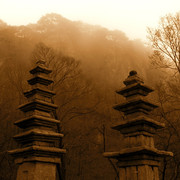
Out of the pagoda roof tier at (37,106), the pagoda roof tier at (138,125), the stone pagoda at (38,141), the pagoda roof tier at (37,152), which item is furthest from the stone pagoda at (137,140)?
the pagoda roof tier at (37,106)

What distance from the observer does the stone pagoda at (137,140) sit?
Answer: 760 centimetres

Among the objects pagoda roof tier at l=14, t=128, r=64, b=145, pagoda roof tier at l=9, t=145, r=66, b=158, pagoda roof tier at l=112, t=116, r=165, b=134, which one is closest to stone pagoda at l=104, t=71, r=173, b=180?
pagoda roof tier at l=112, t=116, r=165, b=134

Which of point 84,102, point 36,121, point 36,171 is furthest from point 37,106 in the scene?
point 84,102

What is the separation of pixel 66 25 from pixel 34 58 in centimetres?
4985

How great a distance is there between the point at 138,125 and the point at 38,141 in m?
4.17

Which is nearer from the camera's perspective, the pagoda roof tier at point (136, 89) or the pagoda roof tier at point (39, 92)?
the pagoda roof tier at point (136, 89)

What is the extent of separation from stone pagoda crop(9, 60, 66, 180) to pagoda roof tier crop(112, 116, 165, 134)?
115 inches

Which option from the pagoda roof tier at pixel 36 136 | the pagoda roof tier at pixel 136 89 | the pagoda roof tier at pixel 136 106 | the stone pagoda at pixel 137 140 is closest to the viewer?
the stone pagoda at pixel 137 140

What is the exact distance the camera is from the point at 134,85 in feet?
29.0

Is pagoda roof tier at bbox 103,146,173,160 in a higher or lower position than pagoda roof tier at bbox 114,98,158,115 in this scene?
lower

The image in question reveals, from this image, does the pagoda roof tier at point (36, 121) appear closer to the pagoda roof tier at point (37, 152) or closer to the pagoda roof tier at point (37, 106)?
the pagoda roof tier at point (37, 106)

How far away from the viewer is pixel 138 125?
321 inches

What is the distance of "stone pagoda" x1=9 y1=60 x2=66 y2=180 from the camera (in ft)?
29.1

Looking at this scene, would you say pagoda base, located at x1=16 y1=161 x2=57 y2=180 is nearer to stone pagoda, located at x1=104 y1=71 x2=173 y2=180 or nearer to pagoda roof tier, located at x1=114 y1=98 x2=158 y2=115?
stone pagoda, located at x1=104 y1=71 x2=173 y2=180
